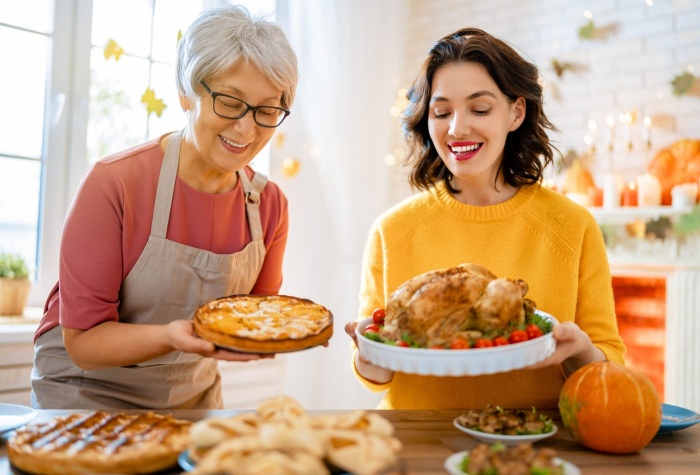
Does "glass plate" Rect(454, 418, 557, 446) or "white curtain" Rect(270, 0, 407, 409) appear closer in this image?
"glass plate" Rect(454, 418, 557, 446)

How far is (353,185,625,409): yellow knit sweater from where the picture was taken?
2.06 meters

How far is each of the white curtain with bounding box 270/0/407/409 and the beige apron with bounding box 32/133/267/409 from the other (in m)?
2.47

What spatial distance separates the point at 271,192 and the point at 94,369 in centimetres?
84

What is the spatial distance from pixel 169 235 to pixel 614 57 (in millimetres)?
3556

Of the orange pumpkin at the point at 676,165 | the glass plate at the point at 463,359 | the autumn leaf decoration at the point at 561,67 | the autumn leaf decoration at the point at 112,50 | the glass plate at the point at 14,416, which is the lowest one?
the glass plate at the point at 14,416

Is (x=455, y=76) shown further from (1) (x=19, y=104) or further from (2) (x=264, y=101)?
(1) (x=19, y=104)

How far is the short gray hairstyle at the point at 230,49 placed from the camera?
1905mm

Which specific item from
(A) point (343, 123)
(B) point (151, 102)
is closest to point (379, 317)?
(B) point (151, 102)

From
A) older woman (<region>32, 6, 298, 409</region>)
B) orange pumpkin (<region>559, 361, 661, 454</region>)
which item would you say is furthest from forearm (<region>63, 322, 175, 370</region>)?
orange pumpkin (<region>559, 361, 661, 454</region>)

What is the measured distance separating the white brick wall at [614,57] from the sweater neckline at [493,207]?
203 cm

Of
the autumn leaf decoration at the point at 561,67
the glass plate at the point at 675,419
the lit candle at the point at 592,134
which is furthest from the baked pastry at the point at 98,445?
the autumn leaf decoration at the point at 561,67

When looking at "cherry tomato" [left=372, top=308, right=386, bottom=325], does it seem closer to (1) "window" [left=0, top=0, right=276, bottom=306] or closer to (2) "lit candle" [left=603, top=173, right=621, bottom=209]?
(1) "window" [left=0, top=0, right=276, bottom=306]

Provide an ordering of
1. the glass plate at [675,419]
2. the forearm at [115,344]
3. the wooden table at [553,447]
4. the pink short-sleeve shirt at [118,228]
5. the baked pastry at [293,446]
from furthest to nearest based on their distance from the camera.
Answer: the pink short-sleeve shirt at [118,228] → the forearm at [115,344] → the glass plate at [675,419] → the wooden table at [553,447] → the baked pastry at [293,446]

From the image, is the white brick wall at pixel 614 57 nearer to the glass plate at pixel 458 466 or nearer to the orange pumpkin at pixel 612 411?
the orange pumpkin at pixel 612 411
